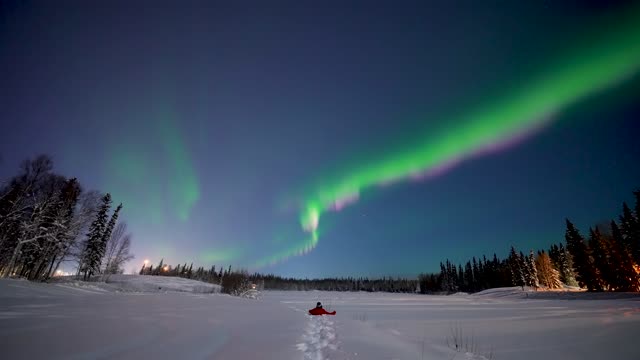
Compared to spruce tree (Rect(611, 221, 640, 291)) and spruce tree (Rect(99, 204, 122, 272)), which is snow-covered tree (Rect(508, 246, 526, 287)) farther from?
spruce tree (Rect(99, 204, 122, 272))

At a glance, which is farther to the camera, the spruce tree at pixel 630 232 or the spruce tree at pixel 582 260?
the spruce tree at pixel 582 260

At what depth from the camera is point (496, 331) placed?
42.1 feet

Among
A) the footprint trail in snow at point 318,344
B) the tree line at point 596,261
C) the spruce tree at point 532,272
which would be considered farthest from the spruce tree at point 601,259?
the footprint trail in snow at point 318,344

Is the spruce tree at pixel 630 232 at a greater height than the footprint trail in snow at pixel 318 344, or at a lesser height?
greater

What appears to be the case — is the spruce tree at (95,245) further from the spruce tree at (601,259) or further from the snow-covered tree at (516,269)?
the snow-covered tree at (516,269)

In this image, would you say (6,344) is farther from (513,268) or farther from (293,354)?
(513,268)

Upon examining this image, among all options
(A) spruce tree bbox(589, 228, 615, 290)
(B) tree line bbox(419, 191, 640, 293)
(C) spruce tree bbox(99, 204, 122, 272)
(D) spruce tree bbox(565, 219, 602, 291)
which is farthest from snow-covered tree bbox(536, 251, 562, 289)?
(C) spruce tree bbox(99, 204, 122, 272)

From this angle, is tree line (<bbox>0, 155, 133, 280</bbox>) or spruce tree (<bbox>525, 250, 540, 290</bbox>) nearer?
tree line (<bbox>0, 155, 133, 280</bbox>)

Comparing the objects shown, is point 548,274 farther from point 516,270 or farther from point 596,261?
point 596,261

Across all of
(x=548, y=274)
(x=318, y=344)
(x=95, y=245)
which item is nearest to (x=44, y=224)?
(x=95, y=245)

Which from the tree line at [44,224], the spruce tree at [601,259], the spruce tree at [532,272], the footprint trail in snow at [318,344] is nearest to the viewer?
the footprint trail in snow at [318,344]

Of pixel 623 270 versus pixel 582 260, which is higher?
pixel 582 260

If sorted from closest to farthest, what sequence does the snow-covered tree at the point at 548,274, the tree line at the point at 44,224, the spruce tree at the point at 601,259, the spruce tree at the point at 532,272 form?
the tree line at the point at 44,224, the spruce tree at the point at 601,259, the snow-covered tree at the point at 548,274, the spruce tree at the point at 532,272

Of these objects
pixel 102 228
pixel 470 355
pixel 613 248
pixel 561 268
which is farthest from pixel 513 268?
pixel 102 228
